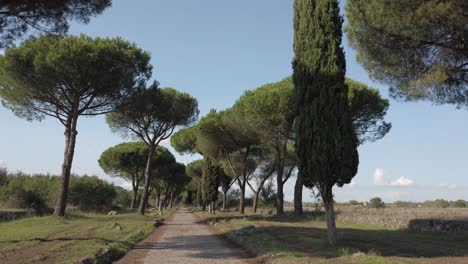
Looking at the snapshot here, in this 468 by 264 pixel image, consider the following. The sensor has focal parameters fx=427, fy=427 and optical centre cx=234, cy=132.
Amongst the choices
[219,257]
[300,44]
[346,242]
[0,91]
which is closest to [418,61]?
[300,44]

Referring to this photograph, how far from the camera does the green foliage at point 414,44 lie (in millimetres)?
13070

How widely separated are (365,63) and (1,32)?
13771 millimetres

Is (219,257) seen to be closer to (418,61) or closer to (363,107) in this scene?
(418,61)

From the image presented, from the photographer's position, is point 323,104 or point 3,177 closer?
point 323,104

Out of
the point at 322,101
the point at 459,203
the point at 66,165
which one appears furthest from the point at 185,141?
the point at 322,101

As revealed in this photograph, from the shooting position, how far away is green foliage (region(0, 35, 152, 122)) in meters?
24.7

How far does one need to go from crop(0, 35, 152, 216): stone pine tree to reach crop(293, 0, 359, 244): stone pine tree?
46.0 ft

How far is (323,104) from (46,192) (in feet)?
94.6

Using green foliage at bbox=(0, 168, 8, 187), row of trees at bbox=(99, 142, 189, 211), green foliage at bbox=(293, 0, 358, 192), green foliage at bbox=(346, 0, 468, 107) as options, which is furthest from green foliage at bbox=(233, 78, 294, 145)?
row of trees at bbox=(99, 142, 189, 211)

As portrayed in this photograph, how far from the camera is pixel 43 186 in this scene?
35.9m

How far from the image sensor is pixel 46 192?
35.8 metres

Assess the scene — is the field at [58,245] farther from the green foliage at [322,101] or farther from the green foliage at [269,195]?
the green foliage at [269,195]

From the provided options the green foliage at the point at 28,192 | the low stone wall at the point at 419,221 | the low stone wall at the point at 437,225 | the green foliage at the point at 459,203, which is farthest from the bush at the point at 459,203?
the green foliage at the point at 28,192

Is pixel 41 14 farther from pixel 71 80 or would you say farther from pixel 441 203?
pixel 441 203
